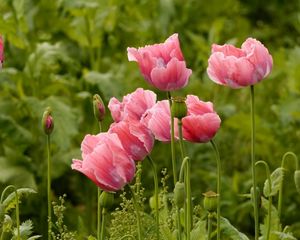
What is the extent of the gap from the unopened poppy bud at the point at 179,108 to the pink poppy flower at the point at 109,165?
11 centimetres

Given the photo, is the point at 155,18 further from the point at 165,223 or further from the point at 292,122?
the point at 165,223

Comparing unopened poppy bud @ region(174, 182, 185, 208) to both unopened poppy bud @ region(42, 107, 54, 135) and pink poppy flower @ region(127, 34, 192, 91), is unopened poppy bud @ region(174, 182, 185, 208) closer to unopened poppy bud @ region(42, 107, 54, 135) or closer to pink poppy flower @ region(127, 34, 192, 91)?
pink poppy flower @ region(127, 34, 192, 91)

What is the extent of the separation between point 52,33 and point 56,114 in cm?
81

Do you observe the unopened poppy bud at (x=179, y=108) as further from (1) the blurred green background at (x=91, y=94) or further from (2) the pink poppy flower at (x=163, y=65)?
(1) the blurred green background at (x=91, y=94)

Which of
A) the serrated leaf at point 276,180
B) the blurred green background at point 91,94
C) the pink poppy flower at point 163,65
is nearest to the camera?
the pink poppy flower at point 163,65

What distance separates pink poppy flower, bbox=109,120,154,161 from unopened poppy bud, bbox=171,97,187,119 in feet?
0.26

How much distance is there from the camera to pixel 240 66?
1.94 m

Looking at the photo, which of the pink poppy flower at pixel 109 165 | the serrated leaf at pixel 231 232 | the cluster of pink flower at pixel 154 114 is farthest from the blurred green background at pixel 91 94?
the pink poppy flower at pixel 109 165

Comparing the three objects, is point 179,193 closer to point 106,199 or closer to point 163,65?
point 106,199

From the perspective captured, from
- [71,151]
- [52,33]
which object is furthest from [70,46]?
[71,151]

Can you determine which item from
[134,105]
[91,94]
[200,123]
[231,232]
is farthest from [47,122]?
[91,94]

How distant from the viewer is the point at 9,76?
129 inches

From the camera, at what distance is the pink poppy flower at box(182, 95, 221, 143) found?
6.23 ft

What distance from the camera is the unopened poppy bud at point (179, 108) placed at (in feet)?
5.95
